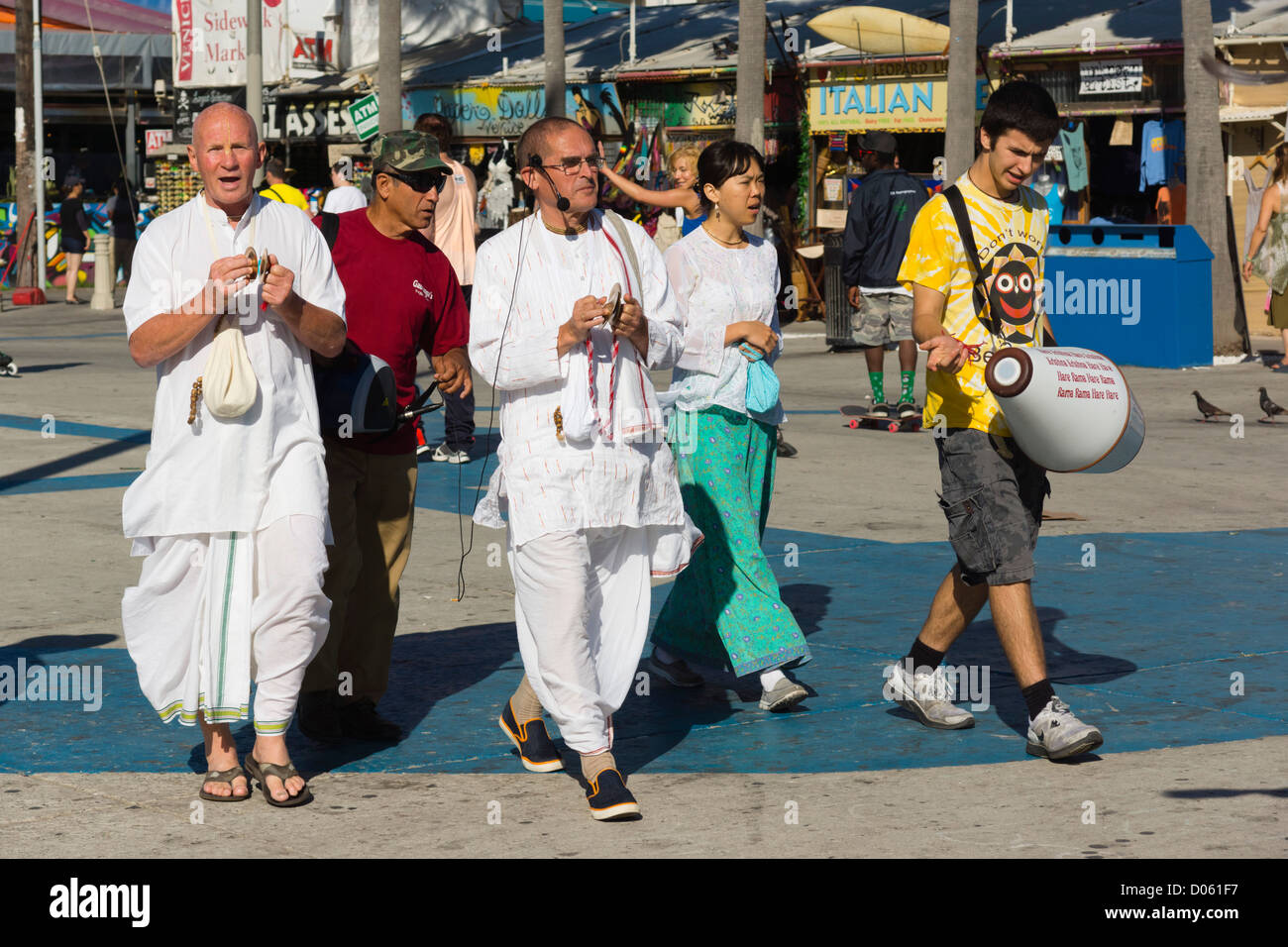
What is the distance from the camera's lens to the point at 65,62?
116ft

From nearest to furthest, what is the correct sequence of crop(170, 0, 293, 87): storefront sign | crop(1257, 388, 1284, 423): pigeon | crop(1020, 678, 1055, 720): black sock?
crop(1020, 678, 1055, 720): black sock → crop(1257, 388, 1284, 423): pigeon → crop(170, 0, 293, 87): storefront sign

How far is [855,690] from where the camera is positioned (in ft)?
21.1

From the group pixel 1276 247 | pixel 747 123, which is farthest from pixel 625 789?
pixel 747 123

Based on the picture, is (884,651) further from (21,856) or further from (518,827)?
(21,856)

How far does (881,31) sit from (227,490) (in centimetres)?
1889

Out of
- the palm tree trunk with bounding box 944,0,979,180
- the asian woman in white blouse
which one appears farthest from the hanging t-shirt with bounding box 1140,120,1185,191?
the asian woman in white blouse

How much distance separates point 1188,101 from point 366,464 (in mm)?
14190

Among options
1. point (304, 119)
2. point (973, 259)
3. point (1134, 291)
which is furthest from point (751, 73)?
point (973, 259)

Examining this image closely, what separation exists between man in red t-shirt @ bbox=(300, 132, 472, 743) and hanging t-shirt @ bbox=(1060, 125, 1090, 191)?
1671 centimetres

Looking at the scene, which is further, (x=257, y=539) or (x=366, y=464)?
(x=366, y=464)

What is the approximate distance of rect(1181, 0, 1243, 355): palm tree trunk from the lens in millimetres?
17797

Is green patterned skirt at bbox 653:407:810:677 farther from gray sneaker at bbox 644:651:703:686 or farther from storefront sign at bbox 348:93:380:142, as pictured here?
storefront sign at bbox 348:93:380:142

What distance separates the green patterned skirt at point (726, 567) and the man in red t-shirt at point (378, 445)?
3.11 ft

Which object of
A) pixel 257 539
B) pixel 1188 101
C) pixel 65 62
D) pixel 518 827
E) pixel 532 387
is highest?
pixel 65 62
